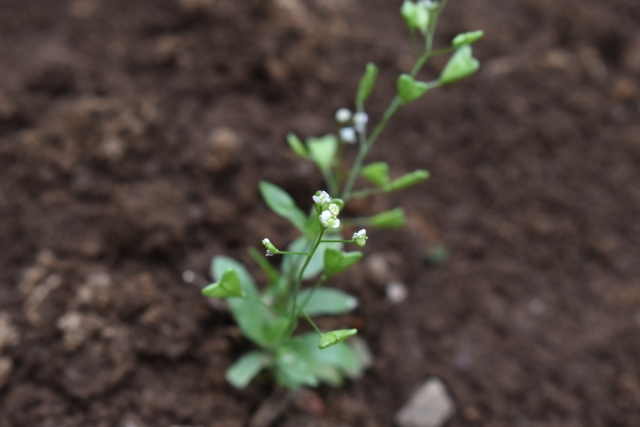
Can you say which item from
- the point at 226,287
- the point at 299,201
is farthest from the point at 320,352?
the point at 299,201

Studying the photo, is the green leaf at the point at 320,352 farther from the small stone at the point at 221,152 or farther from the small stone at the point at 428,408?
the small stone at the point at 221,152

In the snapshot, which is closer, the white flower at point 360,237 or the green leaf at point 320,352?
the white flower at point 360,237

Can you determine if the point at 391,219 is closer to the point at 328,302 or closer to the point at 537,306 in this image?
the point at 328,302

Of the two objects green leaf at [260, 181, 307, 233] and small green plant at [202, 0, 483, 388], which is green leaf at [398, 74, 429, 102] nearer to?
small green plant at [202, 0, 483, 388]

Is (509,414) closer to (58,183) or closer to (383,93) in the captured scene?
(383,93)

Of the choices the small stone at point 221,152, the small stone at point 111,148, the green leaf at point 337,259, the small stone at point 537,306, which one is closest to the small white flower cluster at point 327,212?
the green leaf at point 337,259

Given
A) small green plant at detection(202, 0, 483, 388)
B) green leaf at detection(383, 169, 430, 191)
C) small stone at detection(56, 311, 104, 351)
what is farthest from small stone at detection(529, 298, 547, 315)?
small stone at detection(56, 311, 104, 351)
